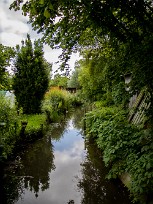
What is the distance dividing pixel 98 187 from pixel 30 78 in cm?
1075

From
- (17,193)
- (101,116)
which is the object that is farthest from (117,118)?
(17,193)

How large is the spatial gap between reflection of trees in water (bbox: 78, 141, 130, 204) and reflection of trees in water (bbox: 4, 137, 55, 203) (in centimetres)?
121

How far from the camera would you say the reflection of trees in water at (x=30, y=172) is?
688 centimetres

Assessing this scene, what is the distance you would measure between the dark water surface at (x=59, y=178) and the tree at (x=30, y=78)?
5.47m

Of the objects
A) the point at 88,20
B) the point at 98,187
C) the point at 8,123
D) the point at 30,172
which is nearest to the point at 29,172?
the point at 30,172

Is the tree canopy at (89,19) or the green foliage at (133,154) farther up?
the tree canopy at (89,19)


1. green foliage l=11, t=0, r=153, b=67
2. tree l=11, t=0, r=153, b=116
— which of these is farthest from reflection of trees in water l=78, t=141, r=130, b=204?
green foliage l=11, t=0, r=153, b=67

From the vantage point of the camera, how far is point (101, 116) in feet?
28.8

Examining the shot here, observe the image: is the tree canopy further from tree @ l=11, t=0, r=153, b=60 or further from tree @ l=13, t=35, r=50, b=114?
tree @ l=13, t=35, r=50, b=114

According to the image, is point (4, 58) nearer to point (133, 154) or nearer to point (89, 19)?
point (89, 19)

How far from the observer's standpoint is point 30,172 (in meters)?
8.23

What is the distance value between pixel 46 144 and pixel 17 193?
5.33 meters

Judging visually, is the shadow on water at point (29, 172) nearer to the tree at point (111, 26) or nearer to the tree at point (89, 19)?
the tree at point (111, 26)

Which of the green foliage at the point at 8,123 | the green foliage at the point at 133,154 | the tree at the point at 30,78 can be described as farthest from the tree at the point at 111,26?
the tree at the point at 30,78
